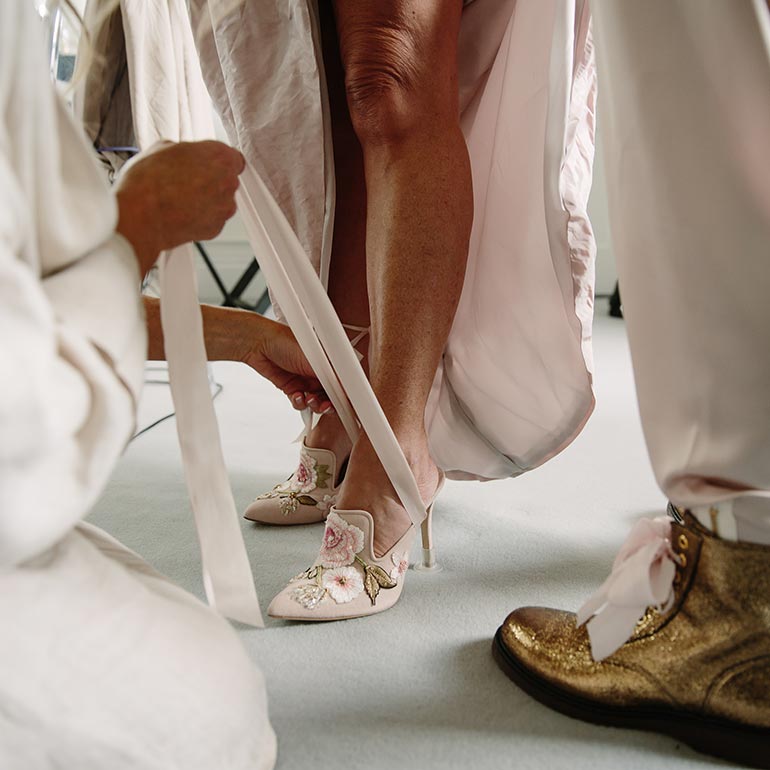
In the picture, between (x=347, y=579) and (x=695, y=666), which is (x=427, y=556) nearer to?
(x=347, y=579)

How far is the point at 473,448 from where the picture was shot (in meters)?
1.04

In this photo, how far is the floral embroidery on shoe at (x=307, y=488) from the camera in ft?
3.53

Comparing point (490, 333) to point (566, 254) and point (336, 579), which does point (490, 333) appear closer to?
point (566, 254)

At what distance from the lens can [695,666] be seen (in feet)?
1.93

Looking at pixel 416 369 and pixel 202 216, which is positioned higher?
pixel 202 216

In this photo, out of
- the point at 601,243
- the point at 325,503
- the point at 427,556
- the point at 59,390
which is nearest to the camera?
the point at 59,390

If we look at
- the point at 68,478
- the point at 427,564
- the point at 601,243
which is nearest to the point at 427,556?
the point at 427,564

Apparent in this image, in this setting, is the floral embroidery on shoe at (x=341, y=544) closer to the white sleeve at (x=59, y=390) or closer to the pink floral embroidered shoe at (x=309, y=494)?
the pink floral embroidered shoe at (x=309, y=494)

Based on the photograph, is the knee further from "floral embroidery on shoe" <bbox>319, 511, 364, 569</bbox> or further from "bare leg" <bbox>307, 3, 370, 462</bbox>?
"floral embroidery on shoe" <bbox>319, 511, 364, 569</bbox>

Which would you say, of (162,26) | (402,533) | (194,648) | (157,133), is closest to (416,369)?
(402,533)

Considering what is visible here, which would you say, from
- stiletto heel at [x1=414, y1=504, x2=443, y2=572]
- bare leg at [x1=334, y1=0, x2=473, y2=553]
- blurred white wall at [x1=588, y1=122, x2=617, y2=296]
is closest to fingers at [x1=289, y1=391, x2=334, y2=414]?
bare leg at [x1=334, y1=0, x2=473, y2=553]

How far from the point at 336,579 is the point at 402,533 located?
8 centimetres

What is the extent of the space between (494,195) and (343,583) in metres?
0.50

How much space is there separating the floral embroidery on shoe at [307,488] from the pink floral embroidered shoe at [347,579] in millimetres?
224
